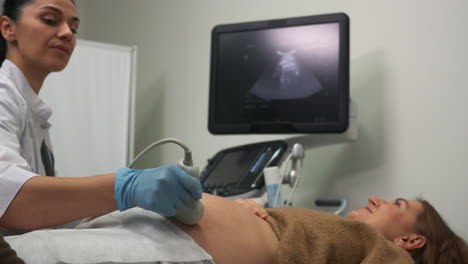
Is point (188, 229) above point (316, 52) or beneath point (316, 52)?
beneath

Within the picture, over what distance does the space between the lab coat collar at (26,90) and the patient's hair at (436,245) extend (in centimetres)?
123

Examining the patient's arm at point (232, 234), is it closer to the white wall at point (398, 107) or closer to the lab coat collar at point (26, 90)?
the lab coat collar at point (26, 90)

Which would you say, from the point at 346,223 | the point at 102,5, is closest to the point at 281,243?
the point at 346,223

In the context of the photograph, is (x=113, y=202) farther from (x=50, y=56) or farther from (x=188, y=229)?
(x=50, y=56)

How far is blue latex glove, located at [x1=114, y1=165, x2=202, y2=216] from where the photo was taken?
1041 millimetres

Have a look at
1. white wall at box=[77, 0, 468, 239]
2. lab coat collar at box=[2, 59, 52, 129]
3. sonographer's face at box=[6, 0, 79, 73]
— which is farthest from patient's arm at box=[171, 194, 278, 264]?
white wall at box=[77, 0, 468, 239]

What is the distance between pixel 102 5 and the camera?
3619 mm

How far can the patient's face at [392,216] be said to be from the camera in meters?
1.68

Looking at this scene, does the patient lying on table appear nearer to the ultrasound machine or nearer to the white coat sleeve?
the white coat sleeve

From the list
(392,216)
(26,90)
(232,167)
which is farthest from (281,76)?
(26,90)

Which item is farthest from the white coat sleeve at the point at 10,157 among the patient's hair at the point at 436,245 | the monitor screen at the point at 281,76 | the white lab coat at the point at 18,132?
the patient's hair at the point at 436,245

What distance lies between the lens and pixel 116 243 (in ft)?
3.24

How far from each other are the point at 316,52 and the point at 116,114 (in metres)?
1.28

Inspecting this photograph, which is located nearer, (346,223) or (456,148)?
(346,223)
